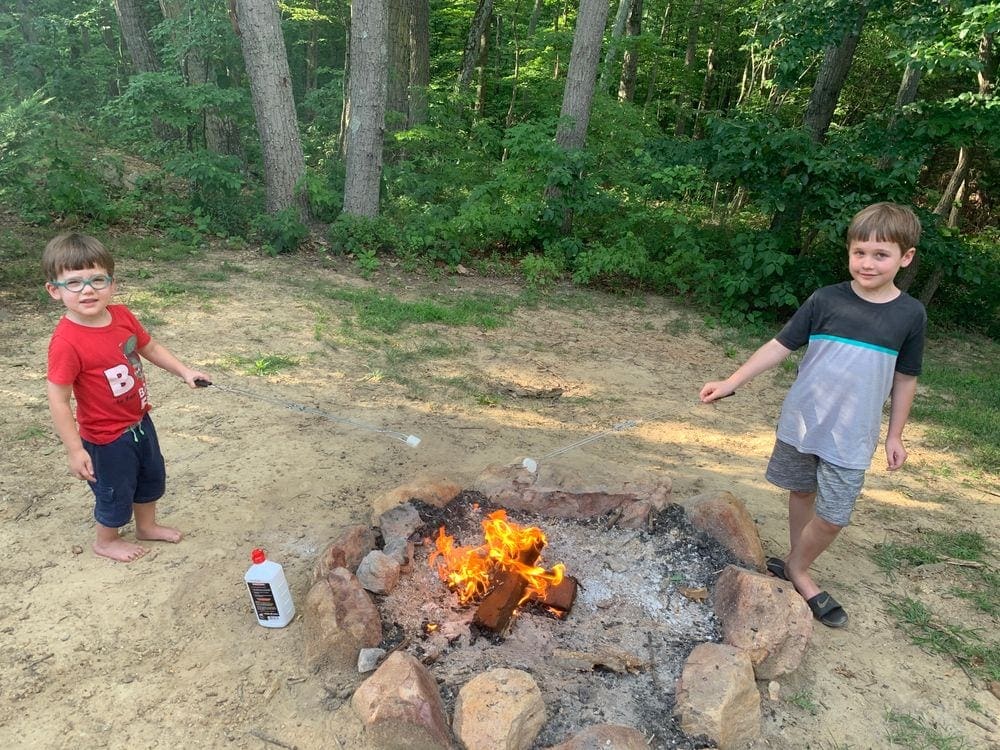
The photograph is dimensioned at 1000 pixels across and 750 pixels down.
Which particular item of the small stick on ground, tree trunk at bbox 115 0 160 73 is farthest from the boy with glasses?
tree trunk at bbox 115 0 160 73

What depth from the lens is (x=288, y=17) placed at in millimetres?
14656

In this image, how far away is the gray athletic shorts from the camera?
8.62 ft

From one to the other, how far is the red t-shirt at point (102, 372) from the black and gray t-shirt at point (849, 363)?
8.98ft

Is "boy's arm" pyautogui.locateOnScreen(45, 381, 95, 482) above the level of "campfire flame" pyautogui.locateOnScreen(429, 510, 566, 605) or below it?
above

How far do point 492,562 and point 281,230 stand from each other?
598cm

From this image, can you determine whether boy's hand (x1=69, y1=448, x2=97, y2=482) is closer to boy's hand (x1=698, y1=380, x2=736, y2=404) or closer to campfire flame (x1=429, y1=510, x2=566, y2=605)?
campfire flame (x1=429, y1=510, x2=566, y2=605)

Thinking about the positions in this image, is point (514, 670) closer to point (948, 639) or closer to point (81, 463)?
point (81, 463)

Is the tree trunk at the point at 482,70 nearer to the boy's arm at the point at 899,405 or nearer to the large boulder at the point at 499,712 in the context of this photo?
the boy's arm at the point at 899,405

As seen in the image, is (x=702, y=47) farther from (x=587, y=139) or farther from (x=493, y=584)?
(x=493, y=584)

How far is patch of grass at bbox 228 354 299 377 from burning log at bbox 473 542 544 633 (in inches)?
115

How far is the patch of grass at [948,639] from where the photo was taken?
2.69 metres

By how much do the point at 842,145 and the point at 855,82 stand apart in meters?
8.93

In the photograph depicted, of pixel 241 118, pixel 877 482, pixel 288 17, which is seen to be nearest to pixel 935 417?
pixel 877 482

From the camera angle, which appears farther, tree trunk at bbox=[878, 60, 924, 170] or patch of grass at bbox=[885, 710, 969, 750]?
tree trunk at bbox=[878, 60, 924, 170]
